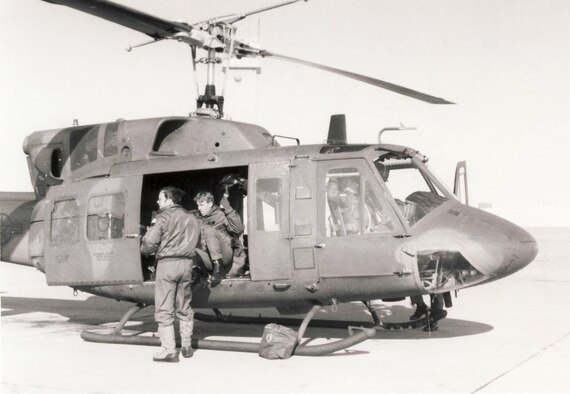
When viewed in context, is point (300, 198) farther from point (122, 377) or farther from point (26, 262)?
point (26, 262)

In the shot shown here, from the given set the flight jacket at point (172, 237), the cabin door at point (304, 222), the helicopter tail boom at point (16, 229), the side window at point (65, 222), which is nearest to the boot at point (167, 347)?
the flight jacket at point (172, 237)

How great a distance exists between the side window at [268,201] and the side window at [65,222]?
97.9 inches

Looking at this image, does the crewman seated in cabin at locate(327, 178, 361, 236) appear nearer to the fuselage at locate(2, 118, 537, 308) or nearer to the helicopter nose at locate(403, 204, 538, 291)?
the fuselage at locate(2, 118, 537, 308)

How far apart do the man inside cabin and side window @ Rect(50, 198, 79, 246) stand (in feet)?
5.56

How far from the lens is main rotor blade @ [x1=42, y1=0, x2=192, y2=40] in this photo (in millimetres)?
7172

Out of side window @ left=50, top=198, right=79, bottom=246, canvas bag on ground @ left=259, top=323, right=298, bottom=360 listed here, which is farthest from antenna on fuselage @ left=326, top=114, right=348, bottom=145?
side window @ left=50, top=198, right=79, bottom=246

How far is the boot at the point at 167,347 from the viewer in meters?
7.65

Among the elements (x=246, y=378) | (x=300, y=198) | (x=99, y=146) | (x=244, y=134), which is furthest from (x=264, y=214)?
(x=99, y=146)

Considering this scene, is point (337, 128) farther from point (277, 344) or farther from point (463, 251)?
point (277, 344)

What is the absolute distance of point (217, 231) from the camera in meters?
8.48

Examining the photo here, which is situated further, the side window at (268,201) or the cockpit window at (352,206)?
the side window at (268,201)

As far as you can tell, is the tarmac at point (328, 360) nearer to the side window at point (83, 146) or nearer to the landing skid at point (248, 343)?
the landing skid at point (248, 343)

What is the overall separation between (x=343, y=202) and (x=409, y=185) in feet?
3.25

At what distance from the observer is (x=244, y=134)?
360 inches
